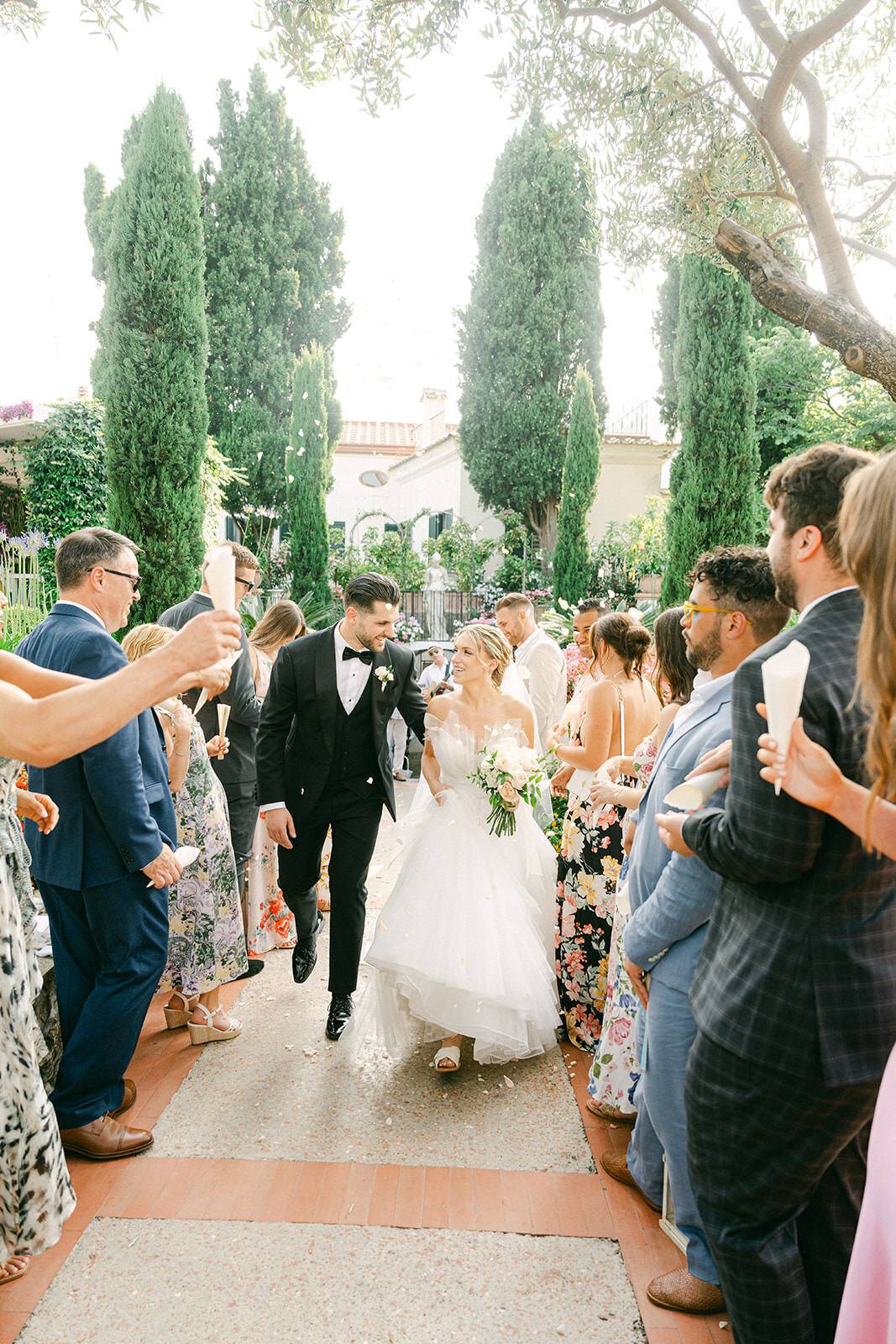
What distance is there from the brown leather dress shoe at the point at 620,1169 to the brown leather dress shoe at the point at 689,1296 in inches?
18.8

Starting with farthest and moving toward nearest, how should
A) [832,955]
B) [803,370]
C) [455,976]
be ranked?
[803,370], [455,976], [832,955]

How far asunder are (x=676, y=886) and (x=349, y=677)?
2.43m

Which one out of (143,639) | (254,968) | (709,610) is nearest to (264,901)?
(254,968)

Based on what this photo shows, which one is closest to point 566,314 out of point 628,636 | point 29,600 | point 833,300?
point 29,600

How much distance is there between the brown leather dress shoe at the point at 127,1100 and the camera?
133 inches

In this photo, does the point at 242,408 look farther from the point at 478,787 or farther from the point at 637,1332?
the point at 637,1332

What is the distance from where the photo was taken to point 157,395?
1116cm

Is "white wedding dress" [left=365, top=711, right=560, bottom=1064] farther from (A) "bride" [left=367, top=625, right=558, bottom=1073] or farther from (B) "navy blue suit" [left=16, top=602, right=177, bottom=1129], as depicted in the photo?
(B) "navy blue suit" [left=16, top=602, right=177, bottom=1129]

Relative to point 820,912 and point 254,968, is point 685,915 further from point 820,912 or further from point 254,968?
point 254,968

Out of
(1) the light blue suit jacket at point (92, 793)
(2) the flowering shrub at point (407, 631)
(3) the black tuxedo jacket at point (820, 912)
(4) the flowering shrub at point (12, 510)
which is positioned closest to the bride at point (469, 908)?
(1) the light blue suit jacket at point (92, 793)

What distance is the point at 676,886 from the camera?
2.27m

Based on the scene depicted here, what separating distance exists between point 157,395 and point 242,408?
9757 mm

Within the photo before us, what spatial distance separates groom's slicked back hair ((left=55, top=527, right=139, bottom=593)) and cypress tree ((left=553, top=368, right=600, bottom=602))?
1592cm

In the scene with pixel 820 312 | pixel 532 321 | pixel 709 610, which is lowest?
pixel 709 610
